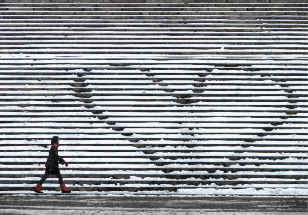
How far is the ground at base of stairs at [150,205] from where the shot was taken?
5.02 m

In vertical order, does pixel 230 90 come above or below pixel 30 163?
above

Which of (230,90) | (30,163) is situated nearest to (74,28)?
(30,163)

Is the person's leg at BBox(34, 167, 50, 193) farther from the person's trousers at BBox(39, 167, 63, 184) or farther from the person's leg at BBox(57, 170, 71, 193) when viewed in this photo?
the person's leg at BBox(57, 170, 71, 193)

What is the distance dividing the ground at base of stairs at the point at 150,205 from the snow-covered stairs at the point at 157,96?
0.31m

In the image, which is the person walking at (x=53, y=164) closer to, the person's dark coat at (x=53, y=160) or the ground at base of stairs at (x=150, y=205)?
the person's dark coat at (x=53, y=160)

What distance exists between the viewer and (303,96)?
6.36m

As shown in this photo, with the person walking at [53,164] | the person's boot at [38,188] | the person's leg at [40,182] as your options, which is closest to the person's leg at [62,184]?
the person walking at [53,164]

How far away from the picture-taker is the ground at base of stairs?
5016 mm

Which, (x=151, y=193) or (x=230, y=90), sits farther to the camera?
(x=230, y=90)

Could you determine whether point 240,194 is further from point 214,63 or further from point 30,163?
point 30,163

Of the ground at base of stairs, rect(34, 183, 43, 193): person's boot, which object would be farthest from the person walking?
the ground at base of stairs

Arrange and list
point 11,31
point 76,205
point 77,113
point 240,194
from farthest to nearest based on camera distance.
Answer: point 11,31 → point 77,113 → point 240,194 → point 76,205

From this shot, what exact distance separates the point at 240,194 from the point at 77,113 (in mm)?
4011

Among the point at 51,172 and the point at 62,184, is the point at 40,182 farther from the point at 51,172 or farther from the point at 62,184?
the point at 62,184
